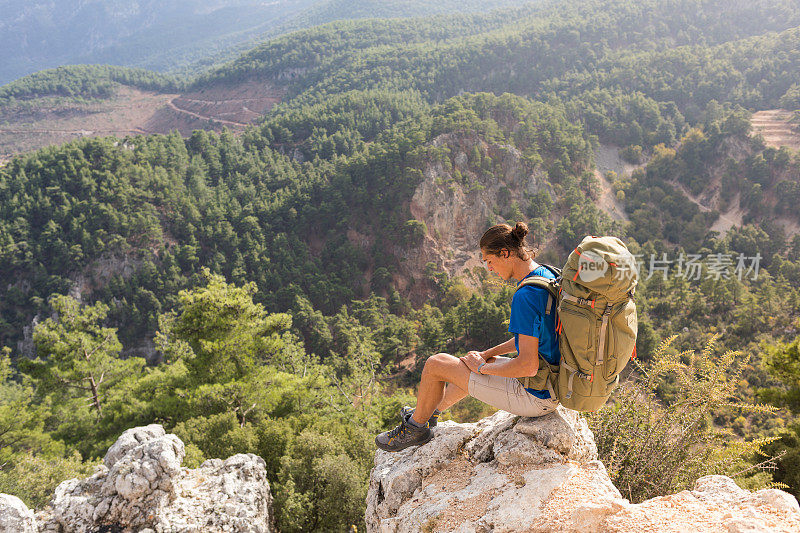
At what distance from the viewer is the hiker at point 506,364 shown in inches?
151

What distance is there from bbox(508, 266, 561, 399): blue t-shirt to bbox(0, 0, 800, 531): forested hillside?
2.30 meters

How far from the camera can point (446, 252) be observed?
4606 cm

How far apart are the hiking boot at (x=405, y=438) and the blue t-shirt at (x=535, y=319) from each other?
1.74m

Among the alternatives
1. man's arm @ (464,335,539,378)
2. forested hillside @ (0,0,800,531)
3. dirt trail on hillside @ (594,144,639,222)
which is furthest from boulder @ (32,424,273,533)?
dirt trail on hillside @ (594,144,639,222)

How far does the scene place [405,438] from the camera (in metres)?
4.91

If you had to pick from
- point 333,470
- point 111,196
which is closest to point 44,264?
point 111,196

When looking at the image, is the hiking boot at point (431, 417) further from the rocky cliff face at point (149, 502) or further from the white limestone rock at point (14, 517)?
the white limestone rock at point (14, 517)

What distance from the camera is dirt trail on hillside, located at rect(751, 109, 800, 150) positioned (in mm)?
55938

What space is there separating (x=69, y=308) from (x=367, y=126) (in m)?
60.3

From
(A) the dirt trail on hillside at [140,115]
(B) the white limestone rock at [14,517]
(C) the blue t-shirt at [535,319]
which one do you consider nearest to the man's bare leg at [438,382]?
(C) the blue t-shirt at [535,319]

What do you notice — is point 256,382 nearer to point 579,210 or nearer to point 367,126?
point 579,210

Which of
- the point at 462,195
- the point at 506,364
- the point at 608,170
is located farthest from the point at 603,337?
the point at 608,170

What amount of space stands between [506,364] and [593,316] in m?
0.87

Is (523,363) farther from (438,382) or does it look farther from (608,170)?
(608,170)
